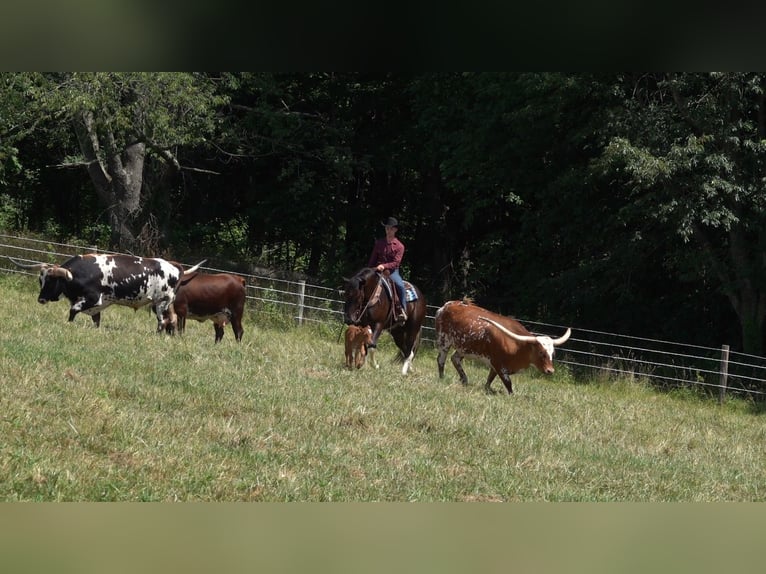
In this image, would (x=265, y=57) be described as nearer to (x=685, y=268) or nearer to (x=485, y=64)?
(x=485, y=64)

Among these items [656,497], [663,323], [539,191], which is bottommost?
[656,497]

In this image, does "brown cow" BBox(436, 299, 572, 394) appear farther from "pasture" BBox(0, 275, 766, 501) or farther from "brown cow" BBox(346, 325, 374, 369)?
"brown cow" BBox(346, 325, 374, 369)

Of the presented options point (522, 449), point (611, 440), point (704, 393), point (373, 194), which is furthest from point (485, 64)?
point (373, 194)

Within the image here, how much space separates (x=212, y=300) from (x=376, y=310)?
307 cm

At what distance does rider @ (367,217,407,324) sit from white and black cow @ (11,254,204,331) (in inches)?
132

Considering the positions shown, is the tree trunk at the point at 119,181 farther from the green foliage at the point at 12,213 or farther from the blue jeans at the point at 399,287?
the blue jeans at the point at 399,287

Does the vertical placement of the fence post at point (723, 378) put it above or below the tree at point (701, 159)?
below

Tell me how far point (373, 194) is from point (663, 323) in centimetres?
1295

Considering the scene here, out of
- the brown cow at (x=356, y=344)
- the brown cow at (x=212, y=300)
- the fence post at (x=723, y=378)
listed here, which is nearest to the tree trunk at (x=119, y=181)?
the brown cow at (x=212, y=300)

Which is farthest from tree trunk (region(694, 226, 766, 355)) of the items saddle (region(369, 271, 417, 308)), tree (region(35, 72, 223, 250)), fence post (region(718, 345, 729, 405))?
tree (region(35, 72, 223, 250))

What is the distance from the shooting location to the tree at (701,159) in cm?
1917

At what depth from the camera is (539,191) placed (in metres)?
24.5

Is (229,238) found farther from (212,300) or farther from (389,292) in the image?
(389,292)

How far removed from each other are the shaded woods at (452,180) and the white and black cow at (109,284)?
21.6ft
